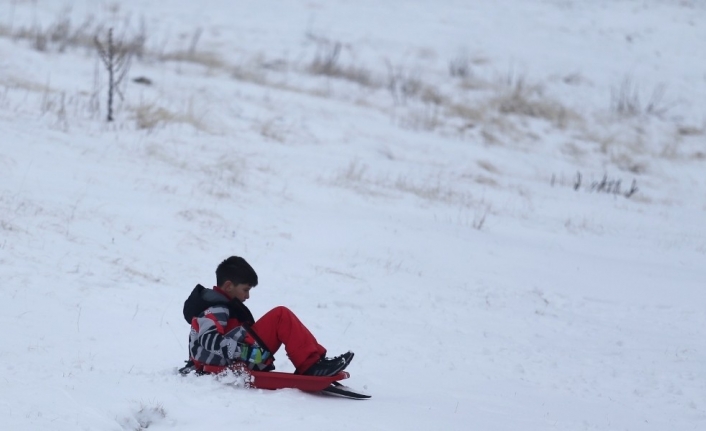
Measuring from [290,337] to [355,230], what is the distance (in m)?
4.98

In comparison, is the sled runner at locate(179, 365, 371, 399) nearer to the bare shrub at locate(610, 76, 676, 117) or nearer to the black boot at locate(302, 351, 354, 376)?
the black boot at locate(302, 351, 354, 376)

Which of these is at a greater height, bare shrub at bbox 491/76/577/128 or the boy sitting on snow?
bare shrub at bbox 491/76/577/128

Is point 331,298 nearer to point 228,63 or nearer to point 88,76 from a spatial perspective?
point 88,76

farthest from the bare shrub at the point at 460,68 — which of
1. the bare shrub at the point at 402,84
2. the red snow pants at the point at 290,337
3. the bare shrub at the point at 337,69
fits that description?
the red snow pants at the point at 290,337

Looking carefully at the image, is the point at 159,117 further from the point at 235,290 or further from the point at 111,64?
the point at 235,290

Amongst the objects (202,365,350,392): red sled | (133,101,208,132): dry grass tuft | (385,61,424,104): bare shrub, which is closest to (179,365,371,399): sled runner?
(202,365,350,392): red sled

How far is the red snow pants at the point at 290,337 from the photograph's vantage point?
4668 mm

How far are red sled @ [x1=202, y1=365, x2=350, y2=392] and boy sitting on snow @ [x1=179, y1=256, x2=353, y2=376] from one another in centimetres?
4

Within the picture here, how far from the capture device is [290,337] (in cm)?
470

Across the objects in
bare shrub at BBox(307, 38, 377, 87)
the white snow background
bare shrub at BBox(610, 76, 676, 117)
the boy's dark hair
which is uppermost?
bare shrub at BBox(610, 76, 676, 117)

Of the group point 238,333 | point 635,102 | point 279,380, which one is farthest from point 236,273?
point 635,102

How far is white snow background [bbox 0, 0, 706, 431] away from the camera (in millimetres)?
5070

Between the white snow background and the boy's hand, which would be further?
the white snow background

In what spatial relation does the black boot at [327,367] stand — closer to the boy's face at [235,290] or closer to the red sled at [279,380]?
the red sled at [279,380]
